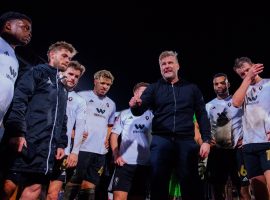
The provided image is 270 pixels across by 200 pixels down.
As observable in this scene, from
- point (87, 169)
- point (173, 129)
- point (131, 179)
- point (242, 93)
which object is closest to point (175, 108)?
point (173, 129)

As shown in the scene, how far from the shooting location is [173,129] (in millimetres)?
3592

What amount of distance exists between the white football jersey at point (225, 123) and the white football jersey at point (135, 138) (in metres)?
1.18

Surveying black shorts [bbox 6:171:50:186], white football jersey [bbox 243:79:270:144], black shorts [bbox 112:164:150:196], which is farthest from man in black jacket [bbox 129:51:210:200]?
black shorts [bbox 112:164:150:196]

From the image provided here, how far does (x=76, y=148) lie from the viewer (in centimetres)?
428

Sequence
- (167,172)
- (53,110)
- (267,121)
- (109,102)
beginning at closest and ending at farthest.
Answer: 1. (53,110)
2. (167,172)
3. (267,121)
4. (109,102)

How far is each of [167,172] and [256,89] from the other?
182 cm

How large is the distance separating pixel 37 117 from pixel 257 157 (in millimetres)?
2822

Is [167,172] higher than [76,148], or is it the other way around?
[76,148]

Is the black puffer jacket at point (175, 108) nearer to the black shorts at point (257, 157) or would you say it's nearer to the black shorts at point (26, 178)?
the black shorts at point (257, 157)

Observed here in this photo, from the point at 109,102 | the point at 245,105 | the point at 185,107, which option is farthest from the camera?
the point at 109,102

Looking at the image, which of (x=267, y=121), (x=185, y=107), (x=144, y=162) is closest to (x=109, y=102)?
(x=144, y=162)

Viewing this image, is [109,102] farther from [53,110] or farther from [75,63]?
[53,110]

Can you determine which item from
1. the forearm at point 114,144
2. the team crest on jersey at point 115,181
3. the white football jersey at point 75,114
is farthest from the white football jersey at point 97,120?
the team crest on jersey at point 115,181

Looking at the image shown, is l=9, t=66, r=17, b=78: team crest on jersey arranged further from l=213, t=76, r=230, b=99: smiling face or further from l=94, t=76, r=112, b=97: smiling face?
l=213, t=76, r=230, b=99: smiling face
